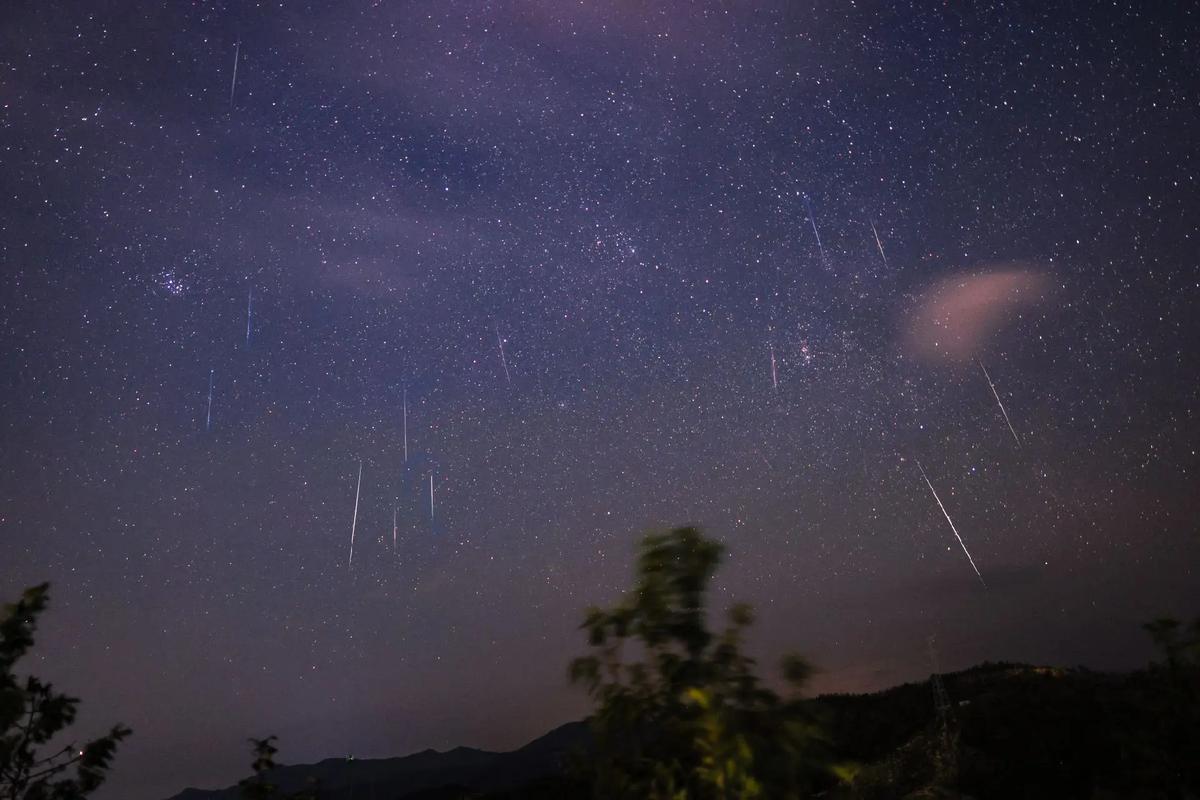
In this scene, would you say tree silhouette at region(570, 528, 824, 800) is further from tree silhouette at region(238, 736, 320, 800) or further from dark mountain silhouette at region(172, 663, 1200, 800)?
tree silhouette at region(238, 736, 320, 800)

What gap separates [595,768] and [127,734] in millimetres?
12973

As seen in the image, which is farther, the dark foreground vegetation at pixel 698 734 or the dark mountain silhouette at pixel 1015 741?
the dark mountain silhouette at pixel 1015 741

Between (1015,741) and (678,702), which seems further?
(1015,741)

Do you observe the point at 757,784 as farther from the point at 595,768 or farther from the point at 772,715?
the point at 595,768

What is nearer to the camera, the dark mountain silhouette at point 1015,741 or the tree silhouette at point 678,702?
the tree silhouette at point 678,702

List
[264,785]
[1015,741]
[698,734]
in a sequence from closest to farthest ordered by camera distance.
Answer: [698,734]
[264,785]
[1015,741]

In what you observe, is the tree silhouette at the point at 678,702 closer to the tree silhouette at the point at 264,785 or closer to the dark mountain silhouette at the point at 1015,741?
the dark mountain silhouette at the point at 1015,741

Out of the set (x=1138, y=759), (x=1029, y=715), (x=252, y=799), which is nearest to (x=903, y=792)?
(x=1138, y=759)

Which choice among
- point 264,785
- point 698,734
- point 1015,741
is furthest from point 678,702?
point 1015,741

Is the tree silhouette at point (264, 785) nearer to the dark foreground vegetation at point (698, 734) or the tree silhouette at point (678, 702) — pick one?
the dark foreground vegetation at point (698, 734)

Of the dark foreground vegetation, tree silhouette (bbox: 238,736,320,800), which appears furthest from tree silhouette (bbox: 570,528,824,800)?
tree silhouette (bbox: 238,736,320,800)

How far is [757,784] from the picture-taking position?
447 cm

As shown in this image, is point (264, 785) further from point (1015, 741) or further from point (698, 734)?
point (1015, 741)

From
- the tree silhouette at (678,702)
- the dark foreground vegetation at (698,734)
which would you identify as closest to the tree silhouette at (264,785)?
the dark foreground vegetation at (698,734)
